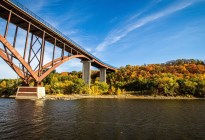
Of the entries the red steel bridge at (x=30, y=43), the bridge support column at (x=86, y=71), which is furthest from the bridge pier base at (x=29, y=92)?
the bridge support column at (x=86, y=71)

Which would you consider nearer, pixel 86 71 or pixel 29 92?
pixel 29 92

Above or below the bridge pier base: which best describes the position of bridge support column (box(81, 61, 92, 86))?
above

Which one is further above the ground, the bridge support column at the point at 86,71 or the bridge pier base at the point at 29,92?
the bridge support column at the point at 86,71

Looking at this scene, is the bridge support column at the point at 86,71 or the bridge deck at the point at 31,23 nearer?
the bridge deck at the point at 31,23

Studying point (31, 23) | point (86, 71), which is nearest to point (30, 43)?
point (31, 23)

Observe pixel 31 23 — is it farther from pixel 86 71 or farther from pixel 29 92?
pixel 86 71

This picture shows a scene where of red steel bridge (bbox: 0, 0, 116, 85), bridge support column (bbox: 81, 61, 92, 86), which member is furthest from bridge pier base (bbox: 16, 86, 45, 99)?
bridge support column (bbox: 81, 61, 92, 86)

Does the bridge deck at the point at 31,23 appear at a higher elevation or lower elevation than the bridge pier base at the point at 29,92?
higher

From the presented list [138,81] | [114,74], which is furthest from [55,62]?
[114,74]

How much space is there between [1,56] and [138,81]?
68.0m

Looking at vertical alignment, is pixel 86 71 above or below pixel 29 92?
above

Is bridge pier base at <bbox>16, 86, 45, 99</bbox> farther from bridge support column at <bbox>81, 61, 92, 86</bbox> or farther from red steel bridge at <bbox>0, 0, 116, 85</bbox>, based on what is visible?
bridge support column at <bbox>81, 61, 92, 86</bbox>

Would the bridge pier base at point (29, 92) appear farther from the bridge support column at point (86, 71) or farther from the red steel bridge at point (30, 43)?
the bridge support column at point (86, 71)

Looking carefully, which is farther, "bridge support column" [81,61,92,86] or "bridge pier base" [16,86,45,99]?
"bridge support column" [81,61,92,86]
